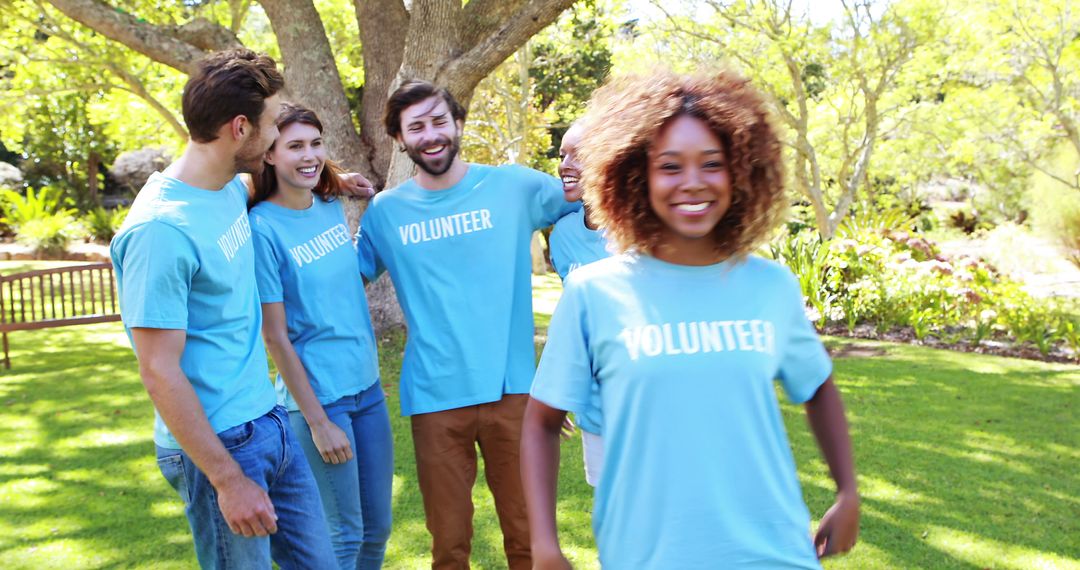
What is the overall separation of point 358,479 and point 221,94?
1.46m

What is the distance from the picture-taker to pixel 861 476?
19.8 ft

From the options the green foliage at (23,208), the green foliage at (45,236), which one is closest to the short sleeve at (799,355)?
the green foliage at (45,236)

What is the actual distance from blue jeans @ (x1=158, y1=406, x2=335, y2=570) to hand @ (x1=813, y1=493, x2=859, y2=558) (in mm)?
1450

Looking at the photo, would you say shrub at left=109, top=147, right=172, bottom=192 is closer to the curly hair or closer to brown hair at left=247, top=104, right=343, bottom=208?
brown hair at left=247, top=104, right=343, bottom=208

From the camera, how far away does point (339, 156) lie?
959 centimetres

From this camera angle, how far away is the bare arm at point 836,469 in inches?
82.2

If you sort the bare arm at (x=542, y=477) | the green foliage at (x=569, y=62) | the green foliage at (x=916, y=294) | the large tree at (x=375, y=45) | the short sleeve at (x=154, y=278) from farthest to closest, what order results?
the green foliage at (x=569, y=62) → the green foliage at (x=916, y=294) → the large tree at (x=375, y=45) → the short sleeve at (x=154, y=278) → the bare arm at (x=542, y=477)

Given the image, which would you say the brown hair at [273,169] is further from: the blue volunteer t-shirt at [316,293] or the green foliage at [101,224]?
the green foliage at [101,224]

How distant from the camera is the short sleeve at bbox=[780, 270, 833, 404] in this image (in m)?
2.04

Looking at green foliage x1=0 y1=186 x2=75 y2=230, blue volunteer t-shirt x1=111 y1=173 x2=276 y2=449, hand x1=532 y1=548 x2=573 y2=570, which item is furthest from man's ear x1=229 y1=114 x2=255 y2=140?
green foliage x1=0 y1=186 x2=75 y2=230

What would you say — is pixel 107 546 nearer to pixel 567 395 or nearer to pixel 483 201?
pixel 483 201

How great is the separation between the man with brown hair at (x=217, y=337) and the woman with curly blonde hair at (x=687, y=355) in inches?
35.9

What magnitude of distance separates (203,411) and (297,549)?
1.93ft

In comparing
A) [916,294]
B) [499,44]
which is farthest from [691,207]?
[916,294]
